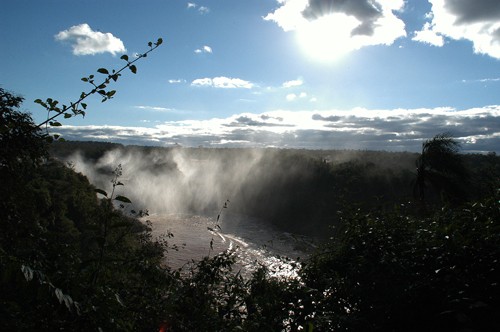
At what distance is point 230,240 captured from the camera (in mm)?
29750

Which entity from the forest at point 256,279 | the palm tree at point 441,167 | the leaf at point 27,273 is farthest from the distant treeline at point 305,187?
the leaf at point 27,273

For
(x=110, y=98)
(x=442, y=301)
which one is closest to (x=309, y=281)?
(x=442, y=301)

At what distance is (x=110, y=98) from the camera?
2953 millimetres

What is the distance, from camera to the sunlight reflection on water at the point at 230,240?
73.9 ft

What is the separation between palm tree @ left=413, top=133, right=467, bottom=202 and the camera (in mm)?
11852

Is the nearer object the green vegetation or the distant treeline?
the green vegetation

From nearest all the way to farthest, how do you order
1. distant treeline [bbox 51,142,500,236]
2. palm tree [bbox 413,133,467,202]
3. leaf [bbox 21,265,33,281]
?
1. leaf [bbox 21,265,33,281]
2. palm tree [bbox 413,133,467,202]
3. distant treeline [bbox 51,142,500,236]

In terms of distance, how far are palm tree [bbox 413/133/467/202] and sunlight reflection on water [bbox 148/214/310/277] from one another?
7.29 m

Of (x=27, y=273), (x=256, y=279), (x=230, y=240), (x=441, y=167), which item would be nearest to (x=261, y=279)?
(x=256, y=279)

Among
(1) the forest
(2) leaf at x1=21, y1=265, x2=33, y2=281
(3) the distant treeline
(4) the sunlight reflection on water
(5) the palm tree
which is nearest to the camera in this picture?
(2) leaf at x1=21, y1=265, x2=33, y2=281

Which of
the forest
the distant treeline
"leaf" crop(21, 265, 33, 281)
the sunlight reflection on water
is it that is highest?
"leaf" crop(21, 265, 33, 281)

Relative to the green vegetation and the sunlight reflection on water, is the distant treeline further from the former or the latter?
the green vegetation

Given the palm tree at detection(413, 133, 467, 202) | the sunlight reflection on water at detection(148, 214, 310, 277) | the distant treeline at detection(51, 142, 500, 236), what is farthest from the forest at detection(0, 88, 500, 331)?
the distant treeline at detection(51, 142, 500, 236)

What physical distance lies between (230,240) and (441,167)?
2015 cm
